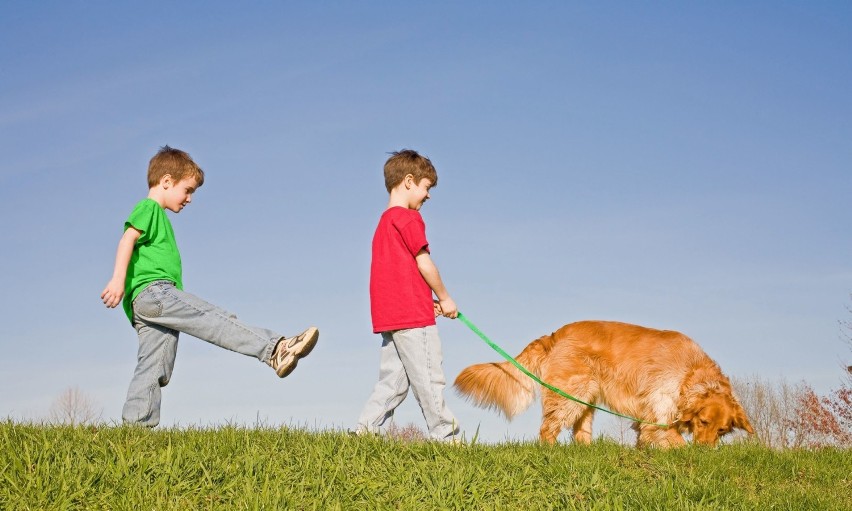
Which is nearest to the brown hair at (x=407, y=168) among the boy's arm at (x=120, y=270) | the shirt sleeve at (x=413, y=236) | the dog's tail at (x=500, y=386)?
the shirt sleeve at (x=413, y=236)

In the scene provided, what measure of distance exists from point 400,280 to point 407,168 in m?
1.00

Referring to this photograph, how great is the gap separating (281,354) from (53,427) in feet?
5.59

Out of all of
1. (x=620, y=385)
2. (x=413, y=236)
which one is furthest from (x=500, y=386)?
(x=413, y=236)

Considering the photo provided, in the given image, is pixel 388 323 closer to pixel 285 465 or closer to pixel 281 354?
pixel 281 354

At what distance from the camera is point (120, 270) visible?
6238 mm

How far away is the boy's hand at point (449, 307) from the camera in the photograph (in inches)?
266

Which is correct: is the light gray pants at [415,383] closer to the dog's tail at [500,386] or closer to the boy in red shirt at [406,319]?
the boy in red shirt at [406,319]

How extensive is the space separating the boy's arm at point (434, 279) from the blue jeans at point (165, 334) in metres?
1.29

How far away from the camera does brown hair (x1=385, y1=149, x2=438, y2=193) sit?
6980mm

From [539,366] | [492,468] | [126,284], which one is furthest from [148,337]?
[539,366]

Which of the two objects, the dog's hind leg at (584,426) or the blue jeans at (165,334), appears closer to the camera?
the blue jeans at (165,334)

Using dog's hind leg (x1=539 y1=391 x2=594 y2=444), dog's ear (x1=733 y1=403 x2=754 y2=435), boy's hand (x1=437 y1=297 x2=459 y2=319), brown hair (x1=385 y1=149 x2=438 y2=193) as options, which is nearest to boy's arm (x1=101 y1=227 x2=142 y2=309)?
brown hair (x1=385 y1=149 x2=438 y2=193)

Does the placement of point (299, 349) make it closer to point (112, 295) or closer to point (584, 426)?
point (112, 295)

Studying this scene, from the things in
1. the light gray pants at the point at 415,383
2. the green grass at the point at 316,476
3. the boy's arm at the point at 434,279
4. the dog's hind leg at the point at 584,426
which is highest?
the boy's arm at the point at 434,279
